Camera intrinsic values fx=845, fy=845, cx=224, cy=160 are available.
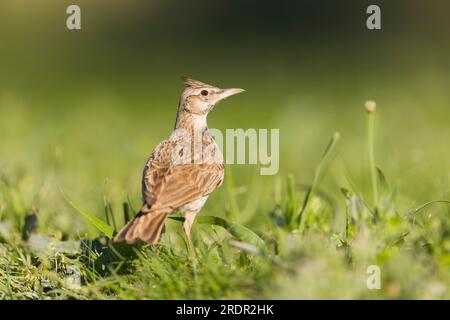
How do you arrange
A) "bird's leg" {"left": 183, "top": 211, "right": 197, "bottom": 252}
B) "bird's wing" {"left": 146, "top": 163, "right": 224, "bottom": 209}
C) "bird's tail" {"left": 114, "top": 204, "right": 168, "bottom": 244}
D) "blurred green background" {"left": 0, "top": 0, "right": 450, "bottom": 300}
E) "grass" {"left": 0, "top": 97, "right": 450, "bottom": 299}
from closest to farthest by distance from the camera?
"grass" {"left": 0, "top": 97, "right": 450, "bottom": 299} < "bird's tail" {"left": 114, "top": 204, "right": 168, "bottom": 244} < "bird's wing" {"left": 146, "top": 163, "right": 224, "bottom": 209} < "bird's leg" {"left": 183, "top": 211, "right": 197, "bottom": 252} < "blurred green background" {"left": 0, "top": 0, "right": 450, "bottom": 300}

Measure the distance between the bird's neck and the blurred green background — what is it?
70 cm

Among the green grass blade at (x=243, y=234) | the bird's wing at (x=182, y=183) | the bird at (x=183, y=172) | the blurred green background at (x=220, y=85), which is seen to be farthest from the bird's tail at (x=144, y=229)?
the blurred green background at (x=220, y=85)

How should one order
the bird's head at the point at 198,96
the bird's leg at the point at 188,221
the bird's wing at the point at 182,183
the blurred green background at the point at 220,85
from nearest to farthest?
the bird's wing at the point at 182,183 → the bird's leg at the point at 188,221 → the bird's head at the point at 198,96 → the blurred green background at the point at 220,85

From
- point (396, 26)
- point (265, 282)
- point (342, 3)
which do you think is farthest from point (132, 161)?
point (342, 3)

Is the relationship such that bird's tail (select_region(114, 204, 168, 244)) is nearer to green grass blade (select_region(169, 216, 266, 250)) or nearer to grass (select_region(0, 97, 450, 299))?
grass (select_region(0, 97, 450, 299))

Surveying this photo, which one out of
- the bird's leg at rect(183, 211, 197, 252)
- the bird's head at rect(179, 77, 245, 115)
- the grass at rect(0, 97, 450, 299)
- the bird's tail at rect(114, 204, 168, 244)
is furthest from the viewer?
the bird's head at rect(179, 77, 245, 115)

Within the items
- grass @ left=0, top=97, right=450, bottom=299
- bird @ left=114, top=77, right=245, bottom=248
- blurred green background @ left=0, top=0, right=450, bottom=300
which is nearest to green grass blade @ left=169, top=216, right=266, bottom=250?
grass @ left=0, top=97, right=450, bottom=299

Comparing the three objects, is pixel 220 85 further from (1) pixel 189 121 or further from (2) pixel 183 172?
(2) pixel 183 172

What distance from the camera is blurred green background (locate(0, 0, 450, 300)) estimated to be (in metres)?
7.23

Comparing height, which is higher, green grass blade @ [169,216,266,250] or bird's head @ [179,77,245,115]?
bird's head @ [179,77,245,115]

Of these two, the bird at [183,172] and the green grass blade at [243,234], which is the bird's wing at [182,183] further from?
the green grass blade at [243,234]

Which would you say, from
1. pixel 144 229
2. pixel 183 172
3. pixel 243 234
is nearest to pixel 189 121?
pixel 183 172

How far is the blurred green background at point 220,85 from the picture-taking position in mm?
7234

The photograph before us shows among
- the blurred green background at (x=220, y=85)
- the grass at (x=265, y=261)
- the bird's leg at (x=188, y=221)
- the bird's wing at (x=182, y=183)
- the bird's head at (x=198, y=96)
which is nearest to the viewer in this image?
the grass at (x=265, y=261)
